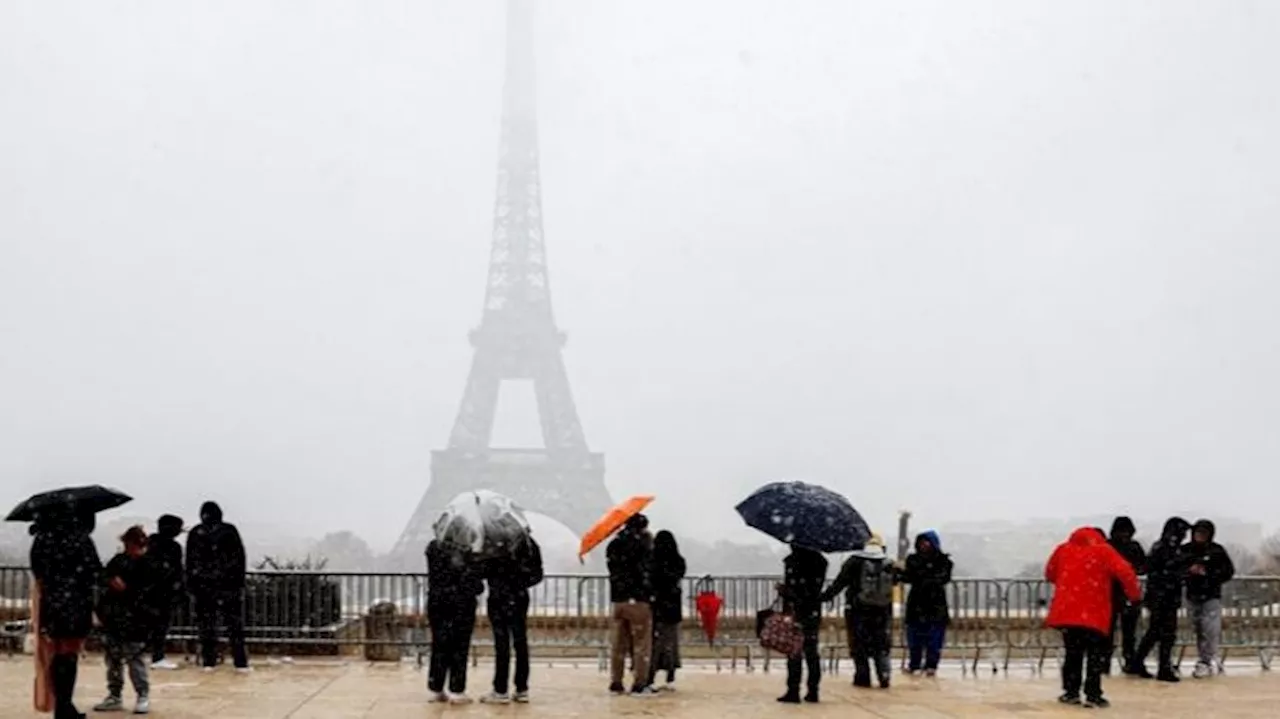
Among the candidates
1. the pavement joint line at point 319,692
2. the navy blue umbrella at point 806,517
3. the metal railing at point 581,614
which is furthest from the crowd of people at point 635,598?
the metal railing at point 581,614

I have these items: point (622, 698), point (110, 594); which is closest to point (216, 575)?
Answer: point (110, 594)

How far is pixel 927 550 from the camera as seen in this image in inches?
578

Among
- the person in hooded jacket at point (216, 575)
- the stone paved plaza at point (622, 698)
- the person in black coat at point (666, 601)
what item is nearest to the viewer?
the stone paved plaza at point (622, 698)

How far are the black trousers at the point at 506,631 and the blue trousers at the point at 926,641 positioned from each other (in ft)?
15.0

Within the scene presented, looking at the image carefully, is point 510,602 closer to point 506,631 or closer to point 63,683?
point 506,631

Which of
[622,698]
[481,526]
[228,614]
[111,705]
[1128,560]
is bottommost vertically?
[622,698]

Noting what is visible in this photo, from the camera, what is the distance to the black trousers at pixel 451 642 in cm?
1155

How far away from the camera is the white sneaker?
35.9 feet

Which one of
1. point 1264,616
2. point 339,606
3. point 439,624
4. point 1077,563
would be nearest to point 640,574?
point 439,624

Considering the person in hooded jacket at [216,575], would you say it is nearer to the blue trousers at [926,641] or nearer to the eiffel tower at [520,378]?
the blue trousers at [926,641]

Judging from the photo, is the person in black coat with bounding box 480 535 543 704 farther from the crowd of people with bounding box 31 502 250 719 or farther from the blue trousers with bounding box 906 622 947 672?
the blue trousers with bounding box 906 622 947 672

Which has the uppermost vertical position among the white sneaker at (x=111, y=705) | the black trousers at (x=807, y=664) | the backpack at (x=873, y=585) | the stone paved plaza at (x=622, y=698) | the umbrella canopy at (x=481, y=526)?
the umbrella canopy at (x=481, y=526)

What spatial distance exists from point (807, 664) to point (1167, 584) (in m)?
3.96

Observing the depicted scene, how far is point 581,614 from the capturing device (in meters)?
17.5
